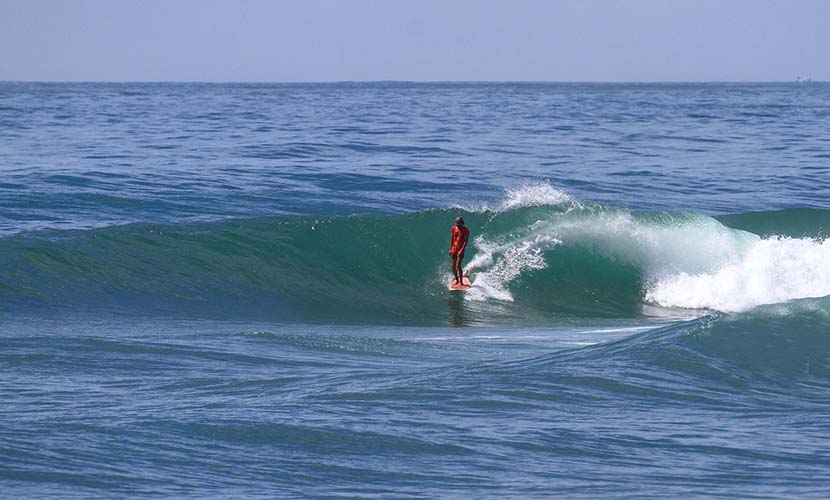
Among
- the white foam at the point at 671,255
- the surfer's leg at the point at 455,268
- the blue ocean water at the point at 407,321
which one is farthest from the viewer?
the white foam at the point at 671,255

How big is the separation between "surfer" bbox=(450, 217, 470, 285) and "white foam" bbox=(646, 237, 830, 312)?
11.0 feet

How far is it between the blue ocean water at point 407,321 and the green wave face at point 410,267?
0.20ft

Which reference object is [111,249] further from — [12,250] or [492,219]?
[492,219]

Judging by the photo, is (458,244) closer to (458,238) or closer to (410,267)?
(458,238)

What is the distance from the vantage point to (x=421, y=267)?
2020 cm

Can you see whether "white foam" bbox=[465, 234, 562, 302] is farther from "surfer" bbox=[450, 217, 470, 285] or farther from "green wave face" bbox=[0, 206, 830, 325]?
"surfer" bbox=[450, 217, 470, 285]

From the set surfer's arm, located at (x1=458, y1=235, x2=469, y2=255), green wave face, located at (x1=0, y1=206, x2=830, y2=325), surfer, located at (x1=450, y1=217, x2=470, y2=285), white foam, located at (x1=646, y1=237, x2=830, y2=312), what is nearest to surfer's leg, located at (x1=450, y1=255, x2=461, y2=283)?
surfer, located at (x1=450, y1=217, x2=470, y2=285)

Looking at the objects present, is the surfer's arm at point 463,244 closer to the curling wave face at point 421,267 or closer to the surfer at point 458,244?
the surfer at point 458,244

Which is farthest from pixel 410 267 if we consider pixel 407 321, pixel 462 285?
pixel 407 321

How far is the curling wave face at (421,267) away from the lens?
57.4ft

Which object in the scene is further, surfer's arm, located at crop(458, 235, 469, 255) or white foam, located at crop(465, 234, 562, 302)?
white foam, located at crop(465, 234, 562, 302)

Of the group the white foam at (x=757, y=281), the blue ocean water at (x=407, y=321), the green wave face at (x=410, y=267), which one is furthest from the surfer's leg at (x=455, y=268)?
the white foam at (x=757, y=281)

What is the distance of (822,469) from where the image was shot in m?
7.78

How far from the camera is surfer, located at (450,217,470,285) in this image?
59.7 ft
